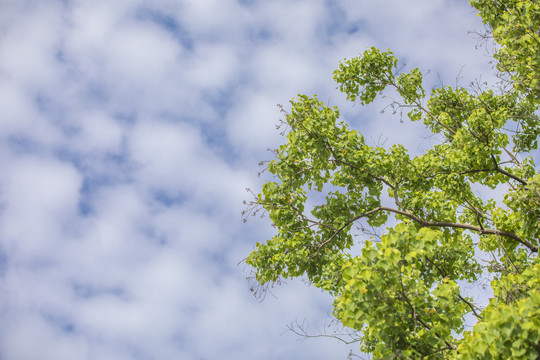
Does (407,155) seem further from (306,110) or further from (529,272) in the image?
(529,272)

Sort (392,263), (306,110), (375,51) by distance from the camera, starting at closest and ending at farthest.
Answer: (392,263) < (306,110) < (375,51)

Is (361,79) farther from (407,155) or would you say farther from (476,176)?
(476,176)

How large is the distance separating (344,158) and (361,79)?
3426 millimetres

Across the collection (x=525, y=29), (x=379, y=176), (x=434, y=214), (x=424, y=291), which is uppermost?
(x=525, y=29)

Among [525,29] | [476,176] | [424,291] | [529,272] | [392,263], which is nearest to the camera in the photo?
[392,263]

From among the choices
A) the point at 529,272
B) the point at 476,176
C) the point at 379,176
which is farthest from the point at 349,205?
the point at 529,272

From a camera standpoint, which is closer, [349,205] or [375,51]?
[349,205]

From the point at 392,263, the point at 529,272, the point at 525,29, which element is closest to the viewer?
the point at 392,263

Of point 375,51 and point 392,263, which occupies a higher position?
point 375,51

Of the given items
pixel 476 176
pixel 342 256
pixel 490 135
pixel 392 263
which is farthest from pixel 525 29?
pixel 392 263

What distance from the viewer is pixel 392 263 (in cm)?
405

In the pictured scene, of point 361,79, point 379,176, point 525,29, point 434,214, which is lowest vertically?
point 434,214

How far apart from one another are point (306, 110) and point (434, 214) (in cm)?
347

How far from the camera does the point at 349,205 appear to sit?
798cm
